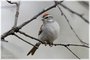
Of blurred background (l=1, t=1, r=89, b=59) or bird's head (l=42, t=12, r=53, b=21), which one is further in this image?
Result: bird's head (l=42, t=12, r=53, b=21)

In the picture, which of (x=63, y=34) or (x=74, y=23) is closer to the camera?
(x=74, y=23)

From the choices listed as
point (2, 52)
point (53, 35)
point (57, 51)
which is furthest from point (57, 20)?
point (2, 52)

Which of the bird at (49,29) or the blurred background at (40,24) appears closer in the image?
the blurred background at (40,24)

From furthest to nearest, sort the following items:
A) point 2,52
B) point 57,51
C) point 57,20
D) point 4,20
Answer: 1. point 57,51
2. point 57,20
3. point 4,20
4. point 2,52

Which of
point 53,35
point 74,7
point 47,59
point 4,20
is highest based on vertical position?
point 74,7

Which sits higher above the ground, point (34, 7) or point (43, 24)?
point (34, 7)

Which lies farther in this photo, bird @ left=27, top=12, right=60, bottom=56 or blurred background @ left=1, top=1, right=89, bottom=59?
bird @ left=27, top=12, right=60, bottom=56

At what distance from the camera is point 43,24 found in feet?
7.91

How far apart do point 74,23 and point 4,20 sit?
50cm

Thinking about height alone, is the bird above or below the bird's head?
below

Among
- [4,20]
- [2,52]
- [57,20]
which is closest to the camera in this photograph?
[2,52]

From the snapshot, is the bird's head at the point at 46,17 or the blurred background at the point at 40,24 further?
the bird's head at the point at 46,17

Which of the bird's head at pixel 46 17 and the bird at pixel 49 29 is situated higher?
the bird's head at pixel 46 17

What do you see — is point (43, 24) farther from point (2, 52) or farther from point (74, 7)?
point (2, 52)
